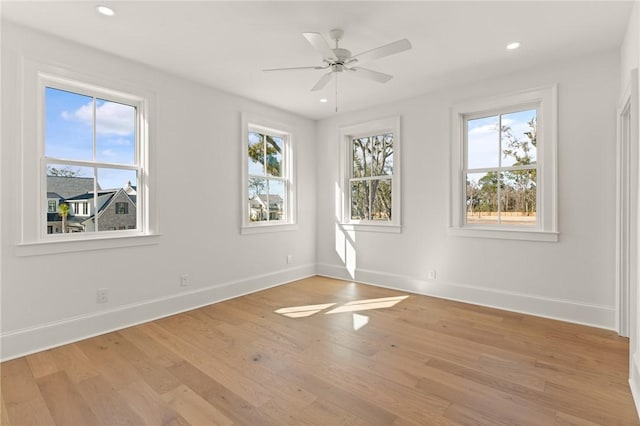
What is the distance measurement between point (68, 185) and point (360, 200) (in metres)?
3.67

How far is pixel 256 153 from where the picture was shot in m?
4.72

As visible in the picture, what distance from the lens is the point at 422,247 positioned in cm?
436

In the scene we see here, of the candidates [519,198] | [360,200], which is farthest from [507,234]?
[360,200]

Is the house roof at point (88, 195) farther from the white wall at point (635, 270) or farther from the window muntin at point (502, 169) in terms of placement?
the white wall at point (635, 270)

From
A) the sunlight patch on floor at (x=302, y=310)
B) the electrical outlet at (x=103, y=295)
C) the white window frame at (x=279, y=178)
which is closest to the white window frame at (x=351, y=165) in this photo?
the white window frame at (x=279, y=178)

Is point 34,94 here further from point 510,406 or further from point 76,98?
point 510,406

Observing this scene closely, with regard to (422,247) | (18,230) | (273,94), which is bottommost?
(422,247)

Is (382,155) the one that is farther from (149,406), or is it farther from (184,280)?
(149,406)

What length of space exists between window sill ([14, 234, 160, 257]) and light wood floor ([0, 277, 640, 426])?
83cm

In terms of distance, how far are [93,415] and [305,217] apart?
151 inches

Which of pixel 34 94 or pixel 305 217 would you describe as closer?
pixel 34 94

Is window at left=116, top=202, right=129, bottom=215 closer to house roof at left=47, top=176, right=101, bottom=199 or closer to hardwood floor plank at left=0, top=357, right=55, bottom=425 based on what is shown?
house roof at left=47, top=176, right=101, bottom=199

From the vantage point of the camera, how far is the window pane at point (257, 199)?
15.2 ft

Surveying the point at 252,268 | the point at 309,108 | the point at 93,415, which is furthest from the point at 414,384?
the point at 309,108
